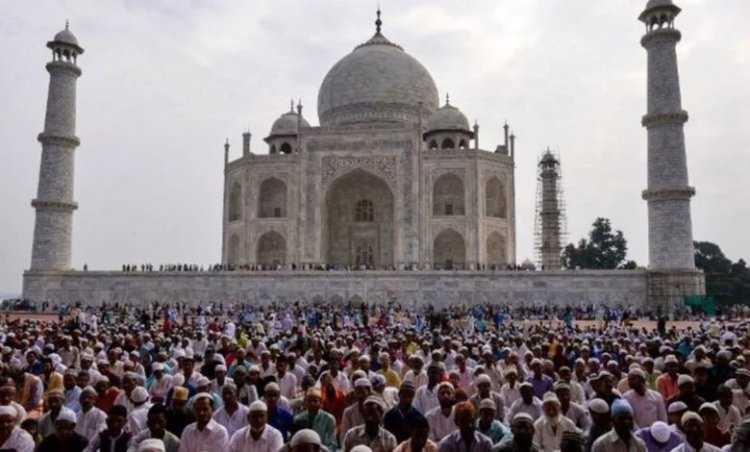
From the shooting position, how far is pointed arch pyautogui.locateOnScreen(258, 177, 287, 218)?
109 feet

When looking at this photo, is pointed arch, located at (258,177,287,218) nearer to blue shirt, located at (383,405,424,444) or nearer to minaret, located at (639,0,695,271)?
minaret, located at (639,0,695,271)

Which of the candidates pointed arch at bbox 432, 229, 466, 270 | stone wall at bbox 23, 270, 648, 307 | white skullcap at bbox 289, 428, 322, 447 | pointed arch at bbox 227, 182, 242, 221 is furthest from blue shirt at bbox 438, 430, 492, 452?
pointed arch at bbox 227, 182, 242, 221

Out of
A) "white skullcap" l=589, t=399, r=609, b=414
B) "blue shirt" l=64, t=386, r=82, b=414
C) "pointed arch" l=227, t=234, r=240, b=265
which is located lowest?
"blue shirt" l=64, t=386, r=82, b=414

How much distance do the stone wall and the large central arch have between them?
23.9ft

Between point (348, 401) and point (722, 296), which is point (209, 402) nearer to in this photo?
point (348, 401)

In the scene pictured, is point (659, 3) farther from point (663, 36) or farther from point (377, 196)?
point (377, 196)

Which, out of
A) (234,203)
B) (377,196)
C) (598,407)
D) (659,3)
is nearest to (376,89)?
(377,196)

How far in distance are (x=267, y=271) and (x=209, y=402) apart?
22.0 metres

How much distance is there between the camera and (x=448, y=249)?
32.2 metres

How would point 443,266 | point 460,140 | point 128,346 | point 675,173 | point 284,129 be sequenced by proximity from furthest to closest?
point 284,129 < point 460,140 < point 443,266 < point 675,173 < point 128,346

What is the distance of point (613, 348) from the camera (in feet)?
32.2

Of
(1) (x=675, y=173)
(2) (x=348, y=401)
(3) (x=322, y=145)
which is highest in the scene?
(3) (x=322, y=145)

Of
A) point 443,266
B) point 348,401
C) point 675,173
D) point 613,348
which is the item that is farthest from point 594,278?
point 348,401

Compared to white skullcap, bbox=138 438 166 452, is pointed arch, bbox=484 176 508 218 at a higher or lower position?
higher
